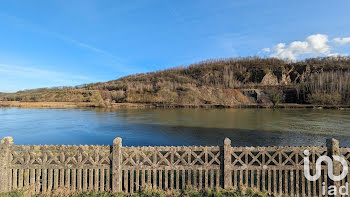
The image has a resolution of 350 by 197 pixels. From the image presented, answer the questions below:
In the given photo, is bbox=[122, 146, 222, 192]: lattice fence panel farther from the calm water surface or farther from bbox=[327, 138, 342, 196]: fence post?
the calm water surface

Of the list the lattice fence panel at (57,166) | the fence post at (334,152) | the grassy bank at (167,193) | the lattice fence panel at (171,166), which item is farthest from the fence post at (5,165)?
the fence post at (334,152)

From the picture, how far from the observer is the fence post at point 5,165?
239 inches

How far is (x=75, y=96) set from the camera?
104875 mm

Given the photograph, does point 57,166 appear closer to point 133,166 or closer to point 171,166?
point 133,166

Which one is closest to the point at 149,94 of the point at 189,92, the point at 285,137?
the point at 189,92

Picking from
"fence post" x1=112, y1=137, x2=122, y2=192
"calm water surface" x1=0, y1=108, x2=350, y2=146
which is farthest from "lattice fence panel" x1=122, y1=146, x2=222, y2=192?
"calm water surface" x1=0, y1=108, x2=350, y2=146

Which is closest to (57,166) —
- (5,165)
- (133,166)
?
(5,165)

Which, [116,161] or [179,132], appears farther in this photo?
[179,132]

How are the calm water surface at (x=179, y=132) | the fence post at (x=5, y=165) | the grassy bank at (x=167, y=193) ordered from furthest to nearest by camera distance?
the calm water surface at (x=179, y=132) < the fence post at (x=5, y=165) < the grassy bank at (x=167, y=193)

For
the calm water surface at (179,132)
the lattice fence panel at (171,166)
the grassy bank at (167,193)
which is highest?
the lattice fence panel at (171,166)

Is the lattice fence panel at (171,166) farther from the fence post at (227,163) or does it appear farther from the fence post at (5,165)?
the fence post at (5,165)

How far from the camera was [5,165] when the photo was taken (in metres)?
6.11

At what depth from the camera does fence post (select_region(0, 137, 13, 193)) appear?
19.9 ft

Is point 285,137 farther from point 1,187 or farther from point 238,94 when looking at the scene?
point 238,94
